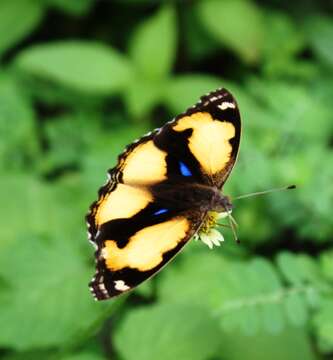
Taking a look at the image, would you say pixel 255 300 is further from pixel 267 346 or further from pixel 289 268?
pixel 267 346

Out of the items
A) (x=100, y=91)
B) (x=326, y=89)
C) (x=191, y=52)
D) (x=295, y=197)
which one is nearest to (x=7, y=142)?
(x=100, y=91)

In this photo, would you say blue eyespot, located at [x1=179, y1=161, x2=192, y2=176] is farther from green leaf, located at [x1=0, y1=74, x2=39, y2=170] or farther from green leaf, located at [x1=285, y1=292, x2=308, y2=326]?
green leaf, located at [x1=0, y1=74, x2=39, y2=170]

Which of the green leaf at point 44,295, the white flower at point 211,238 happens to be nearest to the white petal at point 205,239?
the white flower at point 211,238

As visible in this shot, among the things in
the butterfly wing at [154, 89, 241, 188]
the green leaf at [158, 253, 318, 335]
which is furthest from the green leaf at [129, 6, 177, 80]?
the butterfly wing at [154, 89, 241, 188]

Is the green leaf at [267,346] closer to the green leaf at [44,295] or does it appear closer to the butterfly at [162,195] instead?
the green leaf at [44,295]

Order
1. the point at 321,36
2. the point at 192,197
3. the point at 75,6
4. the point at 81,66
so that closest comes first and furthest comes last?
the point at 192,197, the point at 81,66, the point at 75,6, the point at 321,36

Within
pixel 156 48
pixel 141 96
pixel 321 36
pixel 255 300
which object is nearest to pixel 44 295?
pixel 255 300

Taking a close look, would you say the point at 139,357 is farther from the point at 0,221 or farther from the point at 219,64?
the point at 219,64
